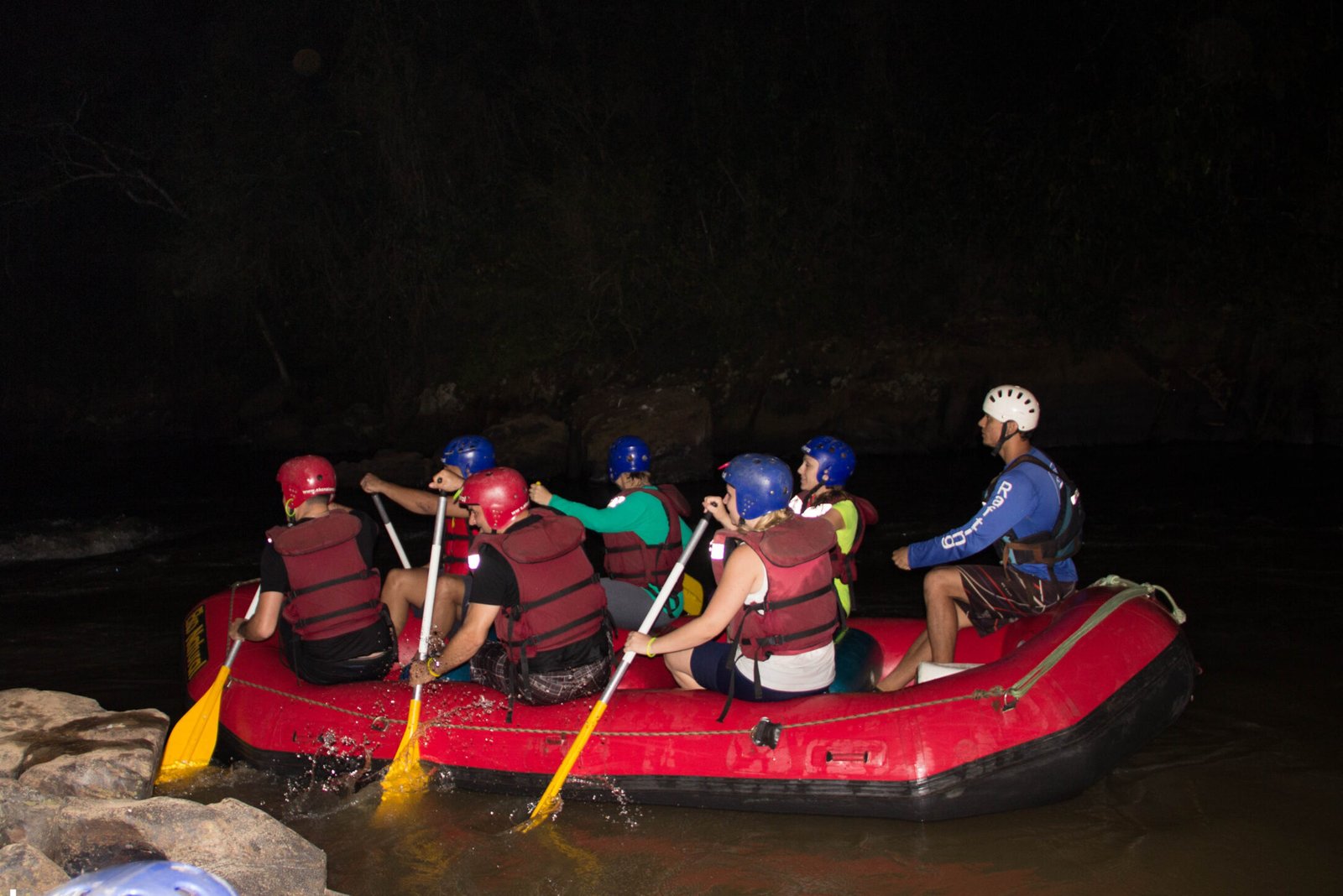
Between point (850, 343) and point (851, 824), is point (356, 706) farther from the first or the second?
point (850, 343)

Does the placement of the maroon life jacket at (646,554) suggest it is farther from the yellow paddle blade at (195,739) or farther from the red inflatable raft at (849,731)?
the yellow paddle blade at (195,739)

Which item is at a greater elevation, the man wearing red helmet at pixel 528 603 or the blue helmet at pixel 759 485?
the blue helmet at pixel 759 485

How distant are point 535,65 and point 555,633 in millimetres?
16472

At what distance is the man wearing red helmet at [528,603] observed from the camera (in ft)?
12.9

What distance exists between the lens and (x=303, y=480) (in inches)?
175

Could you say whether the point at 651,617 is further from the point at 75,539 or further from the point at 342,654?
the point at 75,539

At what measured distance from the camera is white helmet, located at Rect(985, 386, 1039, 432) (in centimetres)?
446

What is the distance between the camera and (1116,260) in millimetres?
15141

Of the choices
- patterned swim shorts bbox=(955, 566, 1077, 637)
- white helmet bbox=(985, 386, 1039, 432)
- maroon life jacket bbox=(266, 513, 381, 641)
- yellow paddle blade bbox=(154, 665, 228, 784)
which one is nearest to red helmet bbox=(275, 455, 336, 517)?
maroon life jacket bbox=(266, 513, 381, 641)

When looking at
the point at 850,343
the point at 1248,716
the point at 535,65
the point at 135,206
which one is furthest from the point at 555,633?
the point at 135,206

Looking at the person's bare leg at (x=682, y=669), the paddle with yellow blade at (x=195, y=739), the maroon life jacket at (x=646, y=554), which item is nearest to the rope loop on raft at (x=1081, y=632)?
the person's bare leg at (x=682, y=669)

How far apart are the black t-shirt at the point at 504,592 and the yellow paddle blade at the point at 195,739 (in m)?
1.64

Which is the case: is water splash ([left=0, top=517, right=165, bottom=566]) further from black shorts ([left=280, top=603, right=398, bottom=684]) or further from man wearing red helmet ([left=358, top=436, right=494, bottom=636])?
black shorts ([left=280, top=603, right=398, bottom=684])

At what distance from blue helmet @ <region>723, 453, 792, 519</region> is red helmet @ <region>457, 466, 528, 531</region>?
84 centimetres
